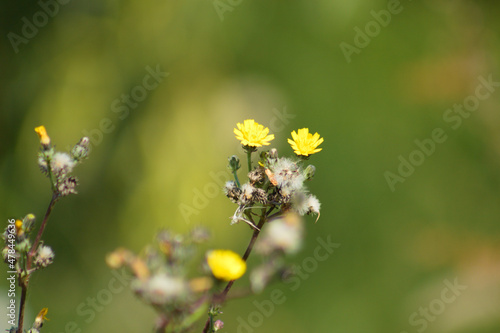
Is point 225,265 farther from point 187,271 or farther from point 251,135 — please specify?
point 251,135

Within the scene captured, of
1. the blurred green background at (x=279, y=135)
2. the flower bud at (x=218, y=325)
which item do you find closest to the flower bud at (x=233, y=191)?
the flower bud at (x=218, y=325)

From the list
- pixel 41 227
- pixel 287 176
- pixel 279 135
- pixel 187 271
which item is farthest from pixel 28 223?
pixel 279 135

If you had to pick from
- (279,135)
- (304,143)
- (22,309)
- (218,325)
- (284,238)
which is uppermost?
(279,135)

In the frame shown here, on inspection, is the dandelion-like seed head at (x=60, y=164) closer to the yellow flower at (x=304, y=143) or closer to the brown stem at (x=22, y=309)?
the brown stem at (x=22, y=309)

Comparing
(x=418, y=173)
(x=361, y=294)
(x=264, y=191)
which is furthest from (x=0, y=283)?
(x=418, y=173)

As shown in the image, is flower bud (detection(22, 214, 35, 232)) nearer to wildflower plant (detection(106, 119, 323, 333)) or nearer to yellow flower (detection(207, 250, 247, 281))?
wildflower plant (detection(106, 119, 323, 333))
